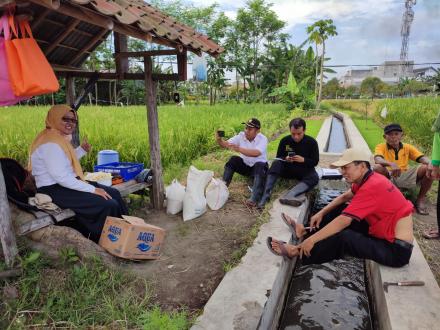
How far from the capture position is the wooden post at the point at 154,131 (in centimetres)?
403

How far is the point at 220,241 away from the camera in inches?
142

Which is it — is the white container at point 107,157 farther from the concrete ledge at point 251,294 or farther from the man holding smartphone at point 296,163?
the concrete ledge at point 251,294

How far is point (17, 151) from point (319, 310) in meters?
5.36

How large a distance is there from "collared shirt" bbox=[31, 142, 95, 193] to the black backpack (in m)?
0.16

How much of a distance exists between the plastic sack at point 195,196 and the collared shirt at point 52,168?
1.30 meters

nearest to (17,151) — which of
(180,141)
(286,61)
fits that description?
(180,141)

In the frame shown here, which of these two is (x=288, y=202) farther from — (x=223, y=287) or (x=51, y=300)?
(x=51, y=300)

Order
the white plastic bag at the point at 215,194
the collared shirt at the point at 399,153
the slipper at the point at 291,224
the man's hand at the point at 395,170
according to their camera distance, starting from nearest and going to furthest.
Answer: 1. the slipper at the point at 291,224
2. the white plastic bag at the point at 215,194
3. the man's hand at the point at 395,170
4. the collared shirt at the point at 399,153

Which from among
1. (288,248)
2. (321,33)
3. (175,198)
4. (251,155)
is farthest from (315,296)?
(321,33)

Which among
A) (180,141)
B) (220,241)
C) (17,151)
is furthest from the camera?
(180,141)

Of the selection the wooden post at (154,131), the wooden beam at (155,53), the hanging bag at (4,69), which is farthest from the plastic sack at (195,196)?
the hanging bag at (4,69)

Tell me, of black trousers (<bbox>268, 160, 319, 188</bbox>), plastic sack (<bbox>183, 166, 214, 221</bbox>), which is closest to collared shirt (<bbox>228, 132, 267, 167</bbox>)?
black trousers (<bbox>268, 160, 319, 188</bbox>)

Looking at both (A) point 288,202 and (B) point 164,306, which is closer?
(B) point 164,306

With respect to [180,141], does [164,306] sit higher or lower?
lower
